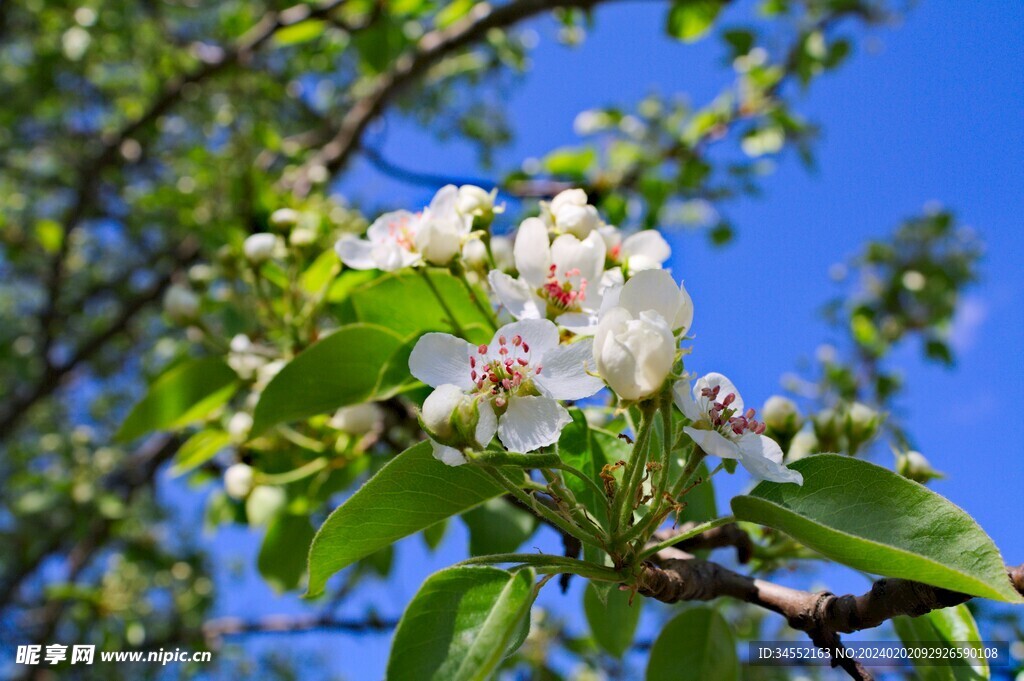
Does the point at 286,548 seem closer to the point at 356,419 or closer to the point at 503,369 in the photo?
the point at 356,419

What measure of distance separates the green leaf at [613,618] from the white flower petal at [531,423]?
0.54 m

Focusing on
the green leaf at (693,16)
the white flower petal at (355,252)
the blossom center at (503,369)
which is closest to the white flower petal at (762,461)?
the blossom center at (503,369)

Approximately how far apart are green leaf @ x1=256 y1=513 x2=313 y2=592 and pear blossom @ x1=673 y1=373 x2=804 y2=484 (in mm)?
1189

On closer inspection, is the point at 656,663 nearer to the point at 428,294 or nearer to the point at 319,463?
the point at 428,294

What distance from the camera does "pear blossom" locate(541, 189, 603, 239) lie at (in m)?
1.21

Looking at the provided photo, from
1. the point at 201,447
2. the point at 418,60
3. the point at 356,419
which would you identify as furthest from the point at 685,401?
the point at 418,60

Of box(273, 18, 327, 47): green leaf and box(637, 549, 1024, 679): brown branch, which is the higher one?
box(273, 18, 327, 47): green leaf

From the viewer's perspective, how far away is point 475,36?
2.94 metres

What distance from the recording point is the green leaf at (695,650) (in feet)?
4.15

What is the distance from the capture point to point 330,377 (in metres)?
1.31

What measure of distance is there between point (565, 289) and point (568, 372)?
8.8 inches

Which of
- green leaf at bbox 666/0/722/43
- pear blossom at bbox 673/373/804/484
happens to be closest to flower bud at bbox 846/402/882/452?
pear blossom at bbox 673/373/804/484

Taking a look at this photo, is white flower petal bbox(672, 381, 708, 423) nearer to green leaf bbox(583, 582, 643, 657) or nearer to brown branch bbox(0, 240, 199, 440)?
green leaf bbox(583, 582, 643, 657)

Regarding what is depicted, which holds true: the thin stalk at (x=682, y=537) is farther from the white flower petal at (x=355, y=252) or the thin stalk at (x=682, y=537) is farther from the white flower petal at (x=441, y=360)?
the white flower petal at (x=355, y=252)
